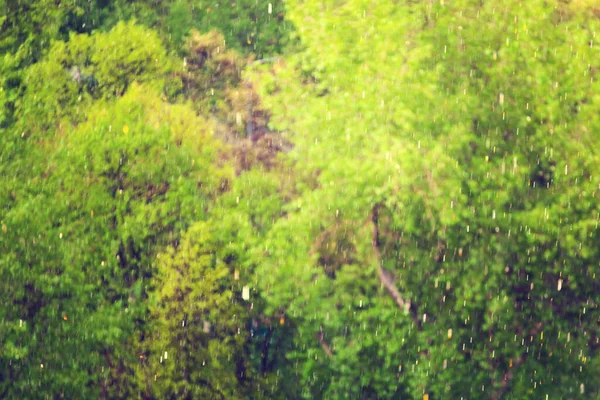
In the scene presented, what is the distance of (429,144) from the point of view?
13992 millimetres

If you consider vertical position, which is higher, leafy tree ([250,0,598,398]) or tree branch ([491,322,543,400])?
leafy tree ([250,0,598,398])

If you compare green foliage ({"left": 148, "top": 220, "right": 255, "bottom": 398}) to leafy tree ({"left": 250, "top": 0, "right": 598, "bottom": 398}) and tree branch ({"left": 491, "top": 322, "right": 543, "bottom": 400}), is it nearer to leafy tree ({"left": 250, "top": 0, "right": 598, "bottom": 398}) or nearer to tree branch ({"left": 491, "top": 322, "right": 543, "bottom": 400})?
leafy tree ({"left": 250, "top": 0, "right": 598, "bottom": 398})

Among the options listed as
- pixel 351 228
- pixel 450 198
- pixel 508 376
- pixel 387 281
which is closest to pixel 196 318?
pixel 351 228

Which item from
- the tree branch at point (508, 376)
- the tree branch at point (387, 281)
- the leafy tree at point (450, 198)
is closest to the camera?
the leafy tree at point (450, 198)

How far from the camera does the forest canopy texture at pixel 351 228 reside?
13875 millimetres

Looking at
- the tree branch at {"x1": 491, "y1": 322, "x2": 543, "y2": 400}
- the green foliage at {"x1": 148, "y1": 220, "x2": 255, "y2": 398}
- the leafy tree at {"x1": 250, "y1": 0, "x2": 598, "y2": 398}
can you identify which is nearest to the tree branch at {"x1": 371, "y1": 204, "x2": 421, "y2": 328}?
the leafy tree at {"x1": 250, "y1": 0, "x2": 598, "y2": 398}

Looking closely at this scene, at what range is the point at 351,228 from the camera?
49.7 feet

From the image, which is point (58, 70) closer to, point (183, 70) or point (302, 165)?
point (183, 70)

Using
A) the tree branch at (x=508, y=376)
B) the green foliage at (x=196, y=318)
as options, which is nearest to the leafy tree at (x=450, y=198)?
the tree branch at (x=508, y=376)

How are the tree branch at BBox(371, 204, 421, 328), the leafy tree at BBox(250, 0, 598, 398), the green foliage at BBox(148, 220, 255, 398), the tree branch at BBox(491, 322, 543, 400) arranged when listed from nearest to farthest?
the leafy tree at BBox(250, 0, 598, 398), the tree branch at BBox(491, 322, 543, 400), the tree branch at BBox(371, 204, 421, 328), the green foliage at BBox(148, 220, 255, 398)

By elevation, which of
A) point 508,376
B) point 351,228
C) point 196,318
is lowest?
point 508,376

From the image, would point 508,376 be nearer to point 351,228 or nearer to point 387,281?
point 387,281

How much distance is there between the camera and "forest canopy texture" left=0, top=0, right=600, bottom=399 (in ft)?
45.5

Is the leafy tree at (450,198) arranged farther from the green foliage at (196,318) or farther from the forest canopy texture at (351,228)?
the green foliage at (196,318)
